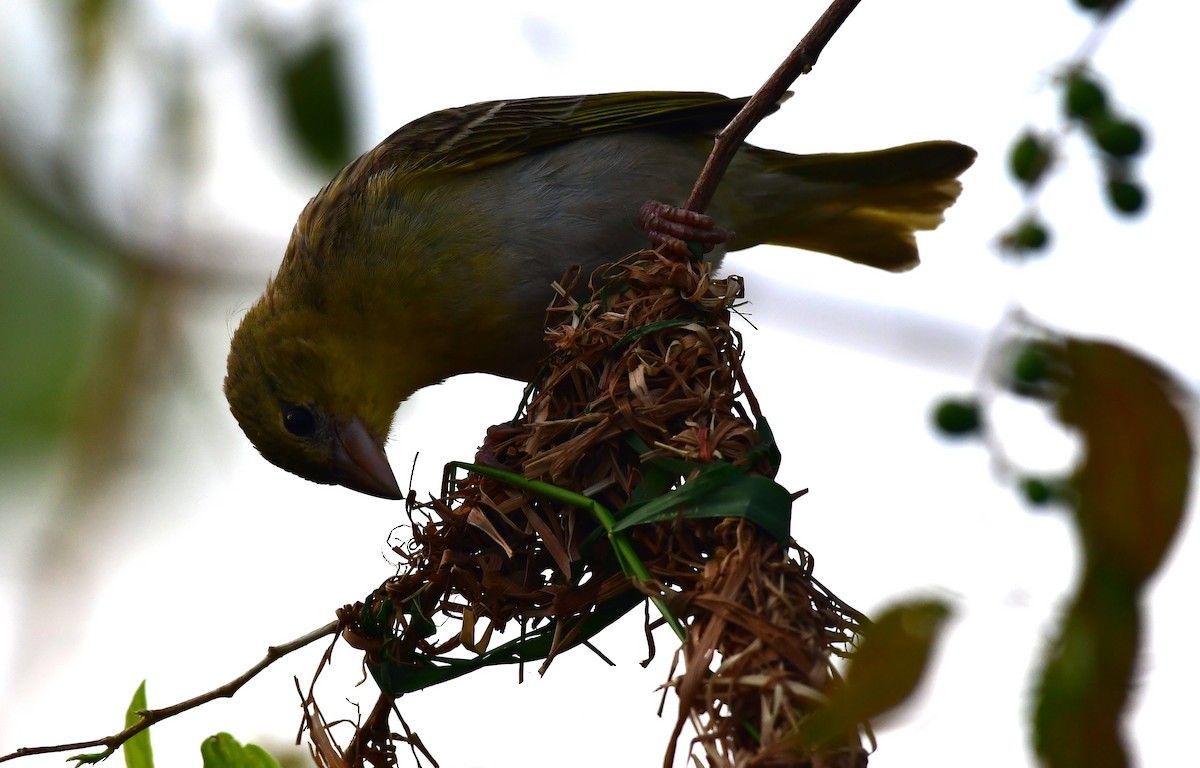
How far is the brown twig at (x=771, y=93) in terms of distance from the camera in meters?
1.90

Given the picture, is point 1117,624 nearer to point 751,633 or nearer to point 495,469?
point 751,633

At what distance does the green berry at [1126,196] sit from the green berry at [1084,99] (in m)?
0.13

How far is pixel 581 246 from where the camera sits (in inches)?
120

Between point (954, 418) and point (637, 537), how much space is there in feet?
2.10

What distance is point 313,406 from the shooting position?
10.5 ft

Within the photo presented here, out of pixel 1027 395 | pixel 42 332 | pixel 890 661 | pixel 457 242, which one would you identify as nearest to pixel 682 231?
pixel 457 242

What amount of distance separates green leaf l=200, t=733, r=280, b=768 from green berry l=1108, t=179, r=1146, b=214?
1486 millimetres

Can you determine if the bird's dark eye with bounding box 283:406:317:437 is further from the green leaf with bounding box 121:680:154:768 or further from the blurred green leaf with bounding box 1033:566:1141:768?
the blurred green leaf with bounding box 1033:566:1141:768

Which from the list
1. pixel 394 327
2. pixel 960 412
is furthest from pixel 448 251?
pixel 960 412

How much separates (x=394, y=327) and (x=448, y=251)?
244mm

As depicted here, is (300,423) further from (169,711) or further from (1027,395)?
(1027,395)

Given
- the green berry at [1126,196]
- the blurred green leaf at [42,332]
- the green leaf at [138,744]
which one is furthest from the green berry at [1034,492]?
the blurred green leaf at [42,332]

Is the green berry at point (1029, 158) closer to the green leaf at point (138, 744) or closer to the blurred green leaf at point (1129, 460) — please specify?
the blurred green leaf at point (1129, 460)

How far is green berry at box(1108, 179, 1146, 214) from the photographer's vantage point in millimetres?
1431
